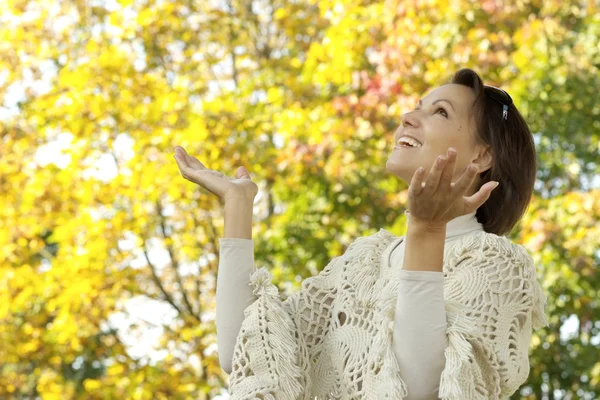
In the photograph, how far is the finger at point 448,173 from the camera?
137 centimetres

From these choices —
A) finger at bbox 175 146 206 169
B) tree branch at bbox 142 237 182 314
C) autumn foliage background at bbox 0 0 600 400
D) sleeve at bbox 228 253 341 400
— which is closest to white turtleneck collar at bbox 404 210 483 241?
sleeve at bbox 228 253 341 400

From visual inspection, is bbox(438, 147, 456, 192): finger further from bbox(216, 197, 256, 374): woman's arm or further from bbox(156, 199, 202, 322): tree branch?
bbox(156, 199, 202, 322): tree branch

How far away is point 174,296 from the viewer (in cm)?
696

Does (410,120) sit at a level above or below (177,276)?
above

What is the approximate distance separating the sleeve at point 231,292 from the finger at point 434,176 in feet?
1.76

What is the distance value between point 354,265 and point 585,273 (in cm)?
344

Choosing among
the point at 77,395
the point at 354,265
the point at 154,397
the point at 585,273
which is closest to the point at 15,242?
the point at 77,395

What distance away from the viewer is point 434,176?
4.56 ft

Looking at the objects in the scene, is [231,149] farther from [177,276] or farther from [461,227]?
[461,227]

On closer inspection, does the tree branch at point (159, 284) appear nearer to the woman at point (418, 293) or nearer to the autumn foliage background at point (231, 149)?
the autumn foliage background at point (231, 149)

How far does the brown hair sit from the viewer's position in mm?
1895

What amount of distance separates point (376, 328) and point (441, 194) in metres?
0.43

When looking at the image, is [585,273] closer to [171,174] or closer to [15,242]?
[171,174]

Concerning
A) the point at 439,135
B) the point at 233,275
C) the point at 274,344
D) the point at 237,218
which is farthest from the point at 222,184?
the point at 439,135
